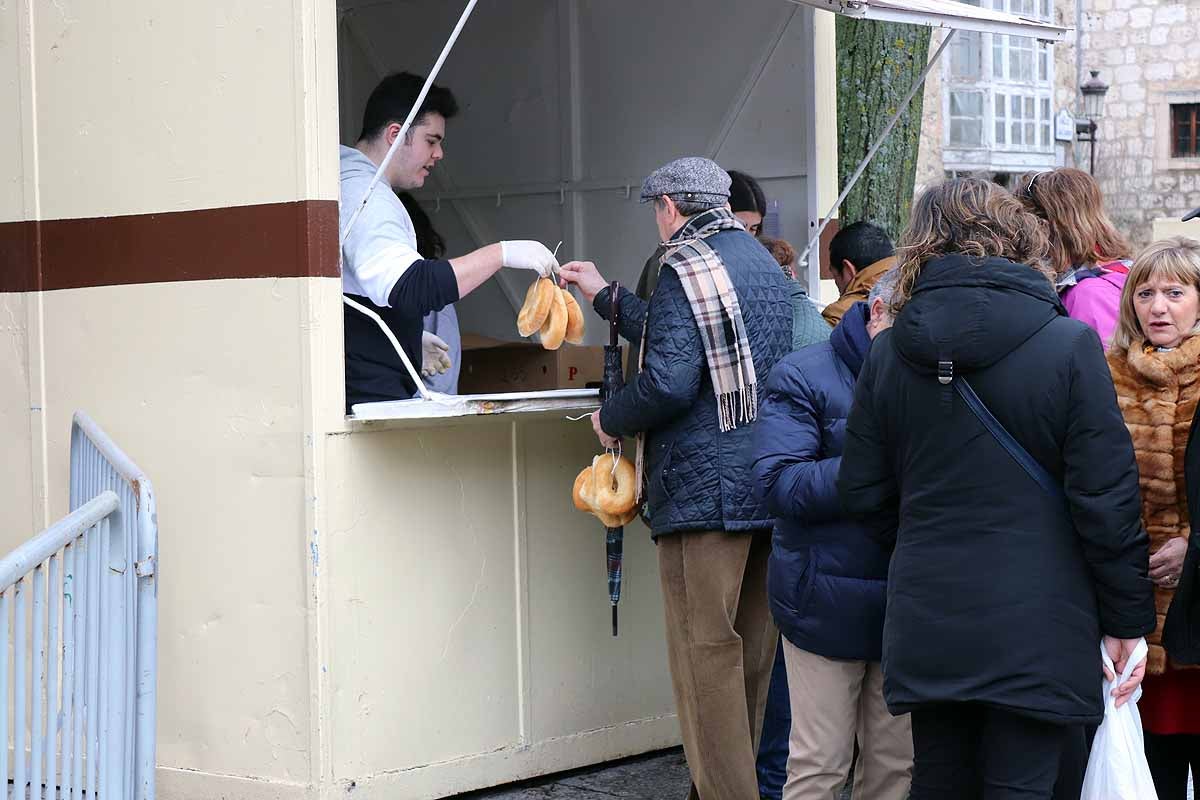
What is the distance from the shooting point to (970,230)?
9.95 ft

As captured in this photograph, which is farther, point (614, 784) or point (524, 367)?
point (524, 367)

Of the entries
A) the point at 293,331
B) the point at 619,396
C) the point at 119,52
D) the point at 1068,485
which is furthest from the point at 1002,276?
the point at 119,52

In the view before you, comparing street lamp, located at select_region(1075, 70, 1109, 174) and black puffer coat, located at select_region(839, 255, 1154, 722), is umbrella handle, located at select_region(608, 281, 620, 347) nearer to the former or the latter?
black puffer coat, located at select_region(839, 255, 1154, 722)

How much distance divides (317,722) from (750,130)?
9.37 ft

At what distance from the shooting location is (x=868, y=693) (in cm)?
366

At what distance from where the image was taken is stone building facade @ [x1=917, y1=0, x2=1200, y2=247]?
2922 cm

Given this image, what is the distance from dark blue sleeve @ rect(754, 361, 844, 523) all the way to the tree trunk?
13.0 ft

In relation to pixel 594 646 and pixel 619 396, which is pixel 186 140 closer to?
pixel 619 396

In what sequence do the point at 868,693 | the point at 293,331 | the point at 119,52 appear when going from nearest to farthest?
the point at 868,693, the point at 293,331, the point at 119,52

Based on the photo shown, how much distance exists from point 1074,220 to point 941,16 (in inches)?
49.3

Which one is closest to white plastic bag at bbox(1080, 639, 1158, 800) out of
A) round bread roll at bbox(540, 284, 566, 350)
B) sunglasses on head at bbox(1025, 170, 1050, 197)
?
sunglasses on head at bbox(1025, 170, 1050, 197)

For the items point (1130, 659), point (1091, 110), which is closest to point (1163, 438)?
point (1130, 659)

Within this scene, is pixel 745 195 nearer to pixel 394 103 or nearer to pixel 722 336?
pixel 394 103

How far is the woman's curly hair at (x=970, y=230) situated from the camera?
3018 mm
